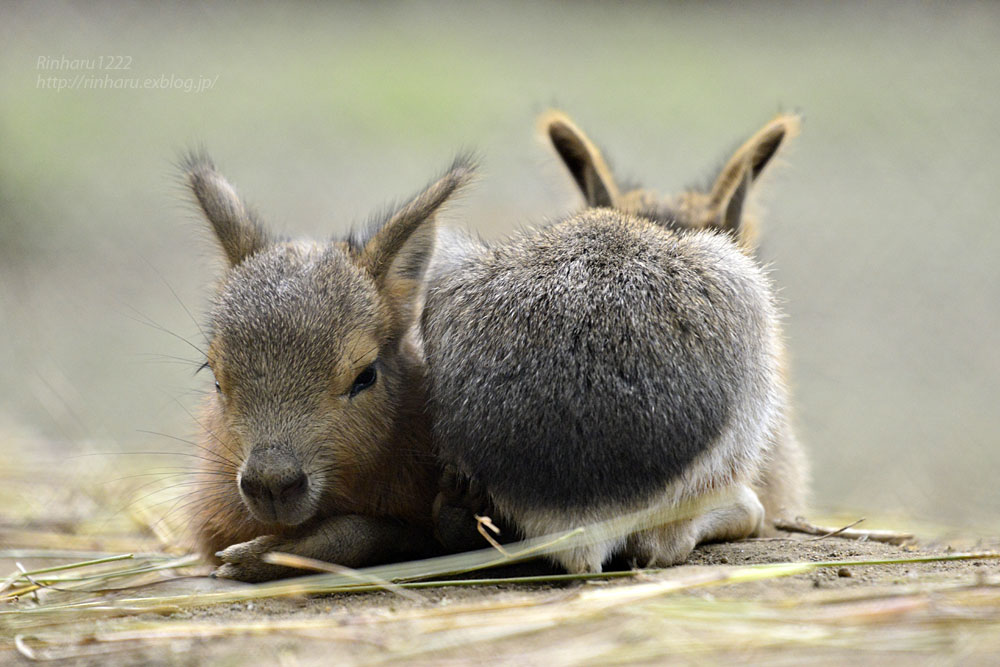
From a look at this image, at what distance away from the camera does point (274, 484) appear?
121 inches

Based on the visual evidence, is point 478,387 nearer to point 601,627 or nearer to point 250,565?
point 601,627

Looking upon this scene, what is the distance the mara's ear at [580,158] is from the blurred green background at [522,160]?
1974 mm

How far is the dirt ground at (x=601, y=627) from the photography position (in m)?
2.40

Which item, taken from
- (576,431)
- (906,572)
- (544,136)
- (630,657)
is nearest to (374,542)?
(576,431)

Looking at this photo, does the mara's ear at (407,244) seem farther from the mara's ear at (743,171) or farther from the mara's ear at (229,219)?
the mara's ear at (743,171)

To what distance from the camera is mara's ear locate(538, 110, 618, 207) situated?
494 centimetres

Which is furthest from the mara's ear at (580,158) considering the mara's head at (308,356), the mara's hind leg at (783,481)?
the mara's hind leg at (783,481)

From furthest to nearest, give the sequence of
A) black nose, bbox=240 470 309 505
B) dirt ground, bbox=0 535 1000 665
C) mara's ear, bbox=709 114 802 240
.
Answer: mara's ear, bbox=709 114 802 240 → black nose, bbox=240 470 309 505 → dirt ground, bbox=0 535 1000 665

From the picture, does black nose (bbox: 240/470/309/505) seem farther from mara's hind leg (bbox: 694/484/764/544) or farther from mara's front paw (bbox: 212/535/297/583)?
mara's hind leg (bbox: 694/484/764/544)

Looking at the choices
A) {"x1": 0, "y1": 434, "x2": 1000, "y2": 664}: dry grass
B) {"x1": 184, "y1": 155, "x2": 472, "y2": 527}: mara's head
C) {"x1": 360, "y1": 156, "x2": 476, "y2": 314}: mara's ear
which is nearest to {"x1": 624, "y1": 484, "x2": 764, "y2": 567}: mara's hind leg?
{"x1": 0, "y1": 434, "x2": 1000, "y2": 664}: dry grass

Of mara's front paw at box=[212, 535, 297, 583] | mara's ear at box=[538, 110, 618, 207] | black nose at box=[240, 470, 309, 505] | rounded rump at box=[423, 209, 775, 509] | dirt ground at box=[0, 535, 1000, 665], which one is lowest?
dirt ground at box=[0, 535, 1000, 665]

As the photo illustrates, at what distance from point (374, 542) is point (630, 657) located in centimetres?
125

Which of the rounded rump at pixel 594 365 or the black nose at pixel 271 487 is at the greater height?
the rounded rump at pixel 594 365

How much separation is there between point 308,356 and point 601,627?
1.29 metres
